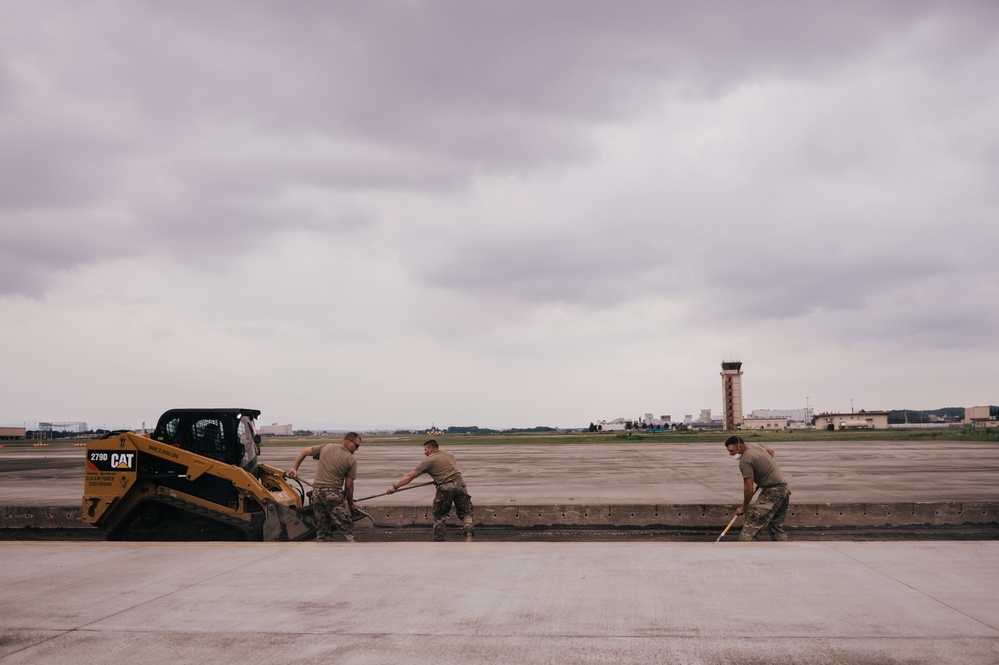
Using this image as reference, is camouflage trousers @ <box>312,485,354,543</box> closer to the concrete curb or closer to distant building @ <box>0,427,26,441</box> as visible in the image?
the concrete curb

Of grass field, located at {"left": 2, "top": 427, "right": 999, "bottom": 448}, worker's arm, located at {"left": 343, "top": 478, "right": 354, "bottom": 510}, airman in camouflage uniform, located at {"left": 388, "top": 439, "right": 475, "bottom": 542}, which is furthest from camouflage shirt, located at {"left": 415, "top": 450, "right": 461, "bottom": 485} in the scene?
grass field, located at {"left": 2, "top": 427, "right": 999, "bottom": 448}

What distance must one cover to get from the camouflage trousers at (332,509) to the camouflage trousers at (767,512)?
19.2 ft

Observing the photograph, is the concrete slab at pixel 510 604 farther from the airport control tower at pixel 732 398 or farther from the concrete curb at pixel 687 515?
the airport control tower at pixel 732 398

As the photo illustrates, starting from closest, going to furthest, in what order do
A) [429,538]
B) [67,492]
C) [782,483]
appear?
[782,483]
[429,538]
[67,492]

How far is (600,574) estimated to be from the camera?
7.04 m

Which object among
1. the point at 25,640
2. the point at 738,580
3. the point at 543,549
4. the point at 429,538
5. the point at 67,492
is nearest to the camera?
the point at 25,640

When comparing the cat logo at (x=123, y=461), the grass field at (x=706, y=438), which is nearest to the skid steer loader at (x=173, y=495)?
the cat logo at (x=123, y=461)

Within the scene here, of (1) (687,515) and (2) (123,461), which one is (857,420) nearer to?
(1) (687,515)

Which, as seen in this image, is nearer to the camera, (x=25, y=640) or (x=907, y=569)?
(x=25, y=640)

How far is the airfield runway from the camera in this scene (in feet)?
16.0

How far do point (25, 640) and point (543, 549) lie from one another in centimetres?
516

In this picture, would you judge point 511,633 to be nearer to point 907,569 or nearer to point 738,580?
point 738,580

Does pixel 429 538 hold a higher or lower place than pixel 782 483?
lower

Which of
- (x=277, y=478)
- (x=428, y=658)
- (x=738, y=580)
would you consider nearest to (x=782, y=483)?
(x=738, y=580)
